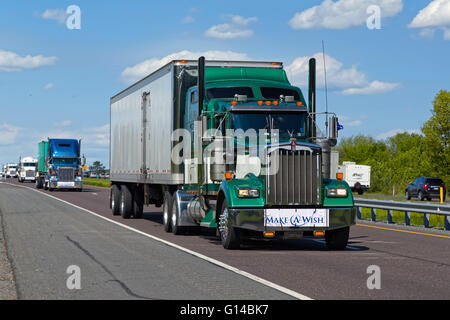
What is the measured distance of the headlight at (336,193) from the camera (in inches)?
578

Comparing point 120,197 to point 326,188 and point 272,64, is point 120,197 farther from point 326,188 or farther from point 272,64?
point 326,188

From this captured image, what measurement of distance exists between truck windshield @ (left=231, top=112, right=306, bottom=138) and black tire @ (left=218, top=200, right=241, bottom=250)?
1663mm

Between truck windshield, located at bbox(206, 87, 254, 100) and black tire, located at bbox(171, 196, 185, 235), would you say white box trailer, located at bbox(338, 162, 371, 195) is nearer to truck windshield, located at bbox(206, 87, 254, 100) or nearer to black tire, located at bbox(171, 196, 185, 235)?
black tire, located at bbox(171, 196, 185, 235)

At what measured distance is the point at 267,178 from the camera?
14336mm

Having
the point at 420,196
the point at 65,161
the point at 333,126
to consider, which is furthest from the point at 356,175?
the point at 333,126

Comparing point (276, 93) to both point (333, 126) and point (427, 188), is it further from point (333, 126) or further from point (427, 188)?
point (427, 188)

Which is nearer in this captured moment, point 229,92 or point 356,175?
point 229,92

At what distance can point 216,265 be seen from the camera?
12289 mm

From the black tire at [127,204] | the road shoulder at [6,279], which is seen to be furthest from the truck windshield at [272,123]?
the black tire at [127,204]

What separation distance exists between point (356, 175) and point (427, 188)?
14.5 metres

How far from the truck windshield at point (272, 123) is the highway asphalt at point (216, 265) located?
2404mm

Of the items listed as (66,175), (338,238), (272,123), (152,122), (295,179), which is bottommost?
(338,238)

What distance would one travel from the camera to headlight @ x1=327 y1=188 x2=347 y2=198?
14688 millimetres

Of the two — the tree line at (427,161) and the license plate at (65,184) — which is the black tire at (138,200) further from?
the license plate at (65,184)
